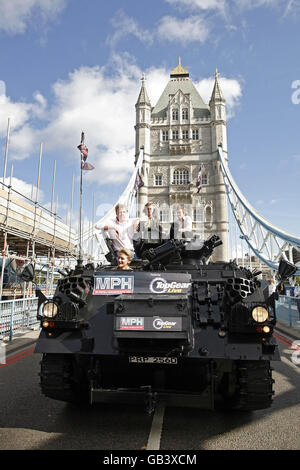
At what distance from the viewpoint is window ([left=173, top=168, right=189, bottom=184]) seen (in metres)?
55.3

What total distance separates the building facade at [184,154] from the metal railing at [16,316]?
141 ft

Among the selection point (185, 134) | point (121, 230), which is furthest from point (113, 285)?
point (185, 134)

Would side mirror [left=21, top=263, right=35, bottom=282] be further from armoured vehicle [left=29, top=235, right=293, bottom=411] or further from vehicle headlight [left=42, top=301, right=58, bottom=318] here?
vehicle headlight [left=42, top=301, right=58, bottom=318]

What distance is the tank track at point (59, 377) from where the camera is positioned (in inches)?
137

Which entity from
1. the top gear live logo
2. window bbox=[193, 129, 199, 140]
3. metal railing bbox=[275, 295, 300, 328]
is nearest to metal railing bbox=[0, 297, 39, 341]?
the top gear live logo

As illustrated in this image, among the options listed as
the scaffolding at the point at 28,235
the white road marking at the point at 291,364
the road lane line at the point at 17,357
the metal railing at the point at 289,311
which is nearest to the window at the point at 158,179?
the scaffolding at the point at 28,235

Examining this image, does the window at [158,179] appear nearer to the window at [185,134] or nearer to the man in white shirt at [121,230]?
the window at [185,134]

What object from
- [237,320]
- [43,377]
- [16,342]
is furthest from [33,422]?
[16,342]

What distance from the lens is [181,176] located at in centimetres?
5569

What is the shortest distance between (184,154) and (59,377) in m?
55.1

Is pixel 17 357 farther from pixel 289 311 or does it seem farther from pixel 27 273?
pixel 289 311

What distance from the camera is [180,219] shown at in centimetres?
549
